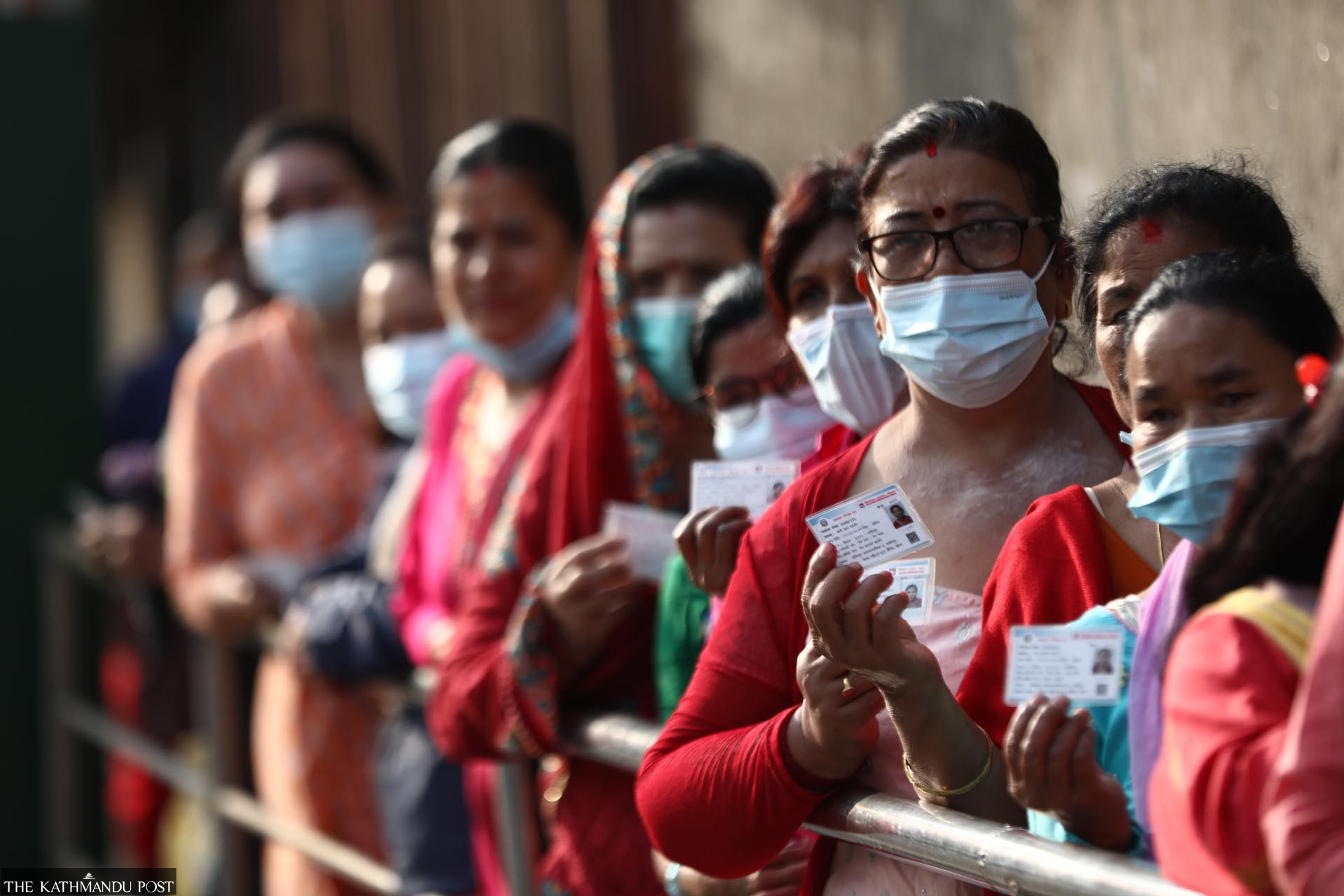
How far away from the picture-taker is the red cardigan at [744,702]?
2135mm

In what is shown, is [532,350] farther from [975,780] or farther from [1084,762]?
[1084,762]

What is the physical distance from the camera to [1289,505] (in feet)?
4.96

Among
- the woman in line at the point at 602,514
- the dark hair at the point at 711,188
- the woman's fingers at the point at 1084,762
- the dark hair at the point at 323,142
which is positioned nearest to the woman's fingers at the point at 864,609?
the woman's fingers at the point at 1084,762

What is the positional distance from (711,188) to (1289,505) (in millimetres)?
1724

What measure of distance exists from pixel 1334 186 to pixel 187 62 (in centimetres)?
1109

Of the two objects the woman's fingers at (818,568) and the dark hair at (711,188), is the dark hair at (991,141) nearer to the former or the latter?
the woman's fingers at (818,568)

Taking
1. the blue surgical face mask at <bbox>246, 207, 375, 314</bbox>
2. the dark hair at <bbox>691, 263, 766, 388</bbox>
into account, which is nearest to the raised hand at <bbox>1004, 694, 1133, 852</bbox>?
the dark hair at <bbox>691, 263, 766, 388</bbox>

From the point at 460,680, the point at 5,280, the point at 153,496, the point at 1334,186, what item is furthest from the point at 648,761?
the point at 5,280

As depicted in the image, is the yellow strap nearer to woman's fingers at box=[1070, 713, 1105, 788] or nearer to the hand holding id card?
woman's fingers at box=[1070, 713, 1105, 788]

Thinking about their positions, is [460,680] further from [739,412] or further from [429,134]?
[429,134]

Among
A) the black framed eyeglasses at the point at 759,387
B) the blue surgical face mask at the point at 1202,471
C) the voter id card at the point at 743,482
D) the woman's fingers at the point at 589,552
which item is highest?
→ the black framed eyeglasses at the point at 759,387

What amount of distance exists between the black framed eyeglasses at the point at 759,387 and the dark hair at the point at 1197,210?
65 centimetres

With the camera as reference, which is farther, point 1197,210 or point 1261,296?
point 1197,210

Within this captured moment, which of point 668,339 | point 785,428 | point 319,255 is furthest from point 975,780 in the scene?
point 319,255
